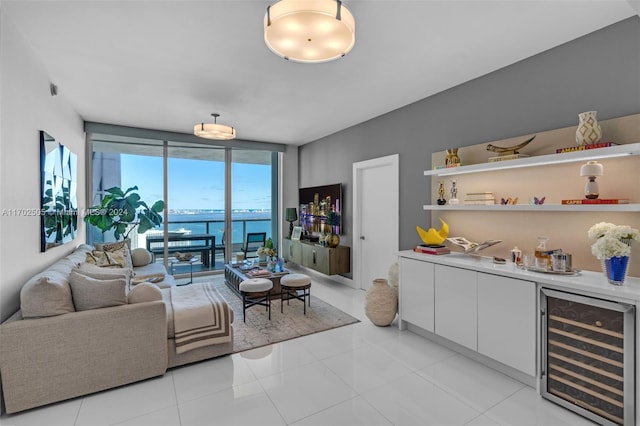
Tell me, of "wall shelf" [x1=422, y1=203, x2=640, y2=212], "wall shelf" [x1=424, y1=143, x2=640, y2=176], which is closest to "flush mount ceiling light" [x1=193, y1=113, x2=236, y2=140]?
"wall shelf" [x1=424, y1=143, x2=640, y2=176]

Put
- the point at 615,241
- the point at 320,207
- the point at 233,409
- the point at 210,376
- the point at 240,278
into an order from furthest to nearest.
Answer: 1. the point at 320,207
2. the point at 240,278
3. the point at 210,376
4. the point at 233,409
5. the point at 615,241

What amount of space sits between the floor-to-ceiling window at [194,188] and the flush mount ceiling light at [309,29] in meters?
4.50

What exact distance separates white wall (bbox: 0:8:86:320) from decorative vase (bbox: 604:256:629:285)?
4.13 meters

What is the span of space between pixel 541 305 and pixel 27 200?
13.6 ft

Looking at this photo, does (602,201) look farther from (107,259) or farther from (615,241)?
(107,259)

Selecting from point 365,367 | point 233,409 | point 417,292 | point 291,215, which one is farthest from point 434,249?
point 291,215

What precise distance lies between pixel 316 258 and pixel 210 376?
3.06m

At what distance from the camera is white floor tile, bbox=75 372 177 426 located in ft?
6.66

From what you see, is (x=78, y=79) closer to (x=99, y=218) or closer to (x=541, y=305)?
(x=99, y=218)

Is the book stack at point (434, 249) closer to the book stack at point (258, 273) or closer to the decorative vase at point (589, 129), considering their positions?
the decorative vase at point (589, 129)

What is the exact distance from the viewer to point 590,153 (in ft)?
7.25

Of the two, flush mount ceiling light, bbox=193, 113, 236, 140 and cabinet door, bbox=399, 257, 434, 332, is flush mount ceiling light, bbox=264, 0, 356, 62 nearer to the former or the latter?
cabinet door, bbox=399, 257, 434, 332

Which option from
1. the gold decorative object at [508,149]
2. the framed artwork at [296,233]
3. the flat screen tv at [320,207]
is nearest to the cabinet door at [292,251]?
the framed artwork at [296,233]

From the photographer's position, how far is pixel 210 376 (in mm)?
2521
